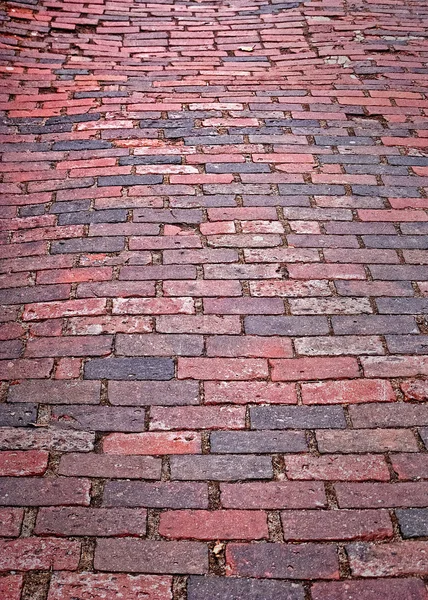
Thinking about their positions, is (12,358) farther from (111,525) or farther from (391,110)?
(391,110)

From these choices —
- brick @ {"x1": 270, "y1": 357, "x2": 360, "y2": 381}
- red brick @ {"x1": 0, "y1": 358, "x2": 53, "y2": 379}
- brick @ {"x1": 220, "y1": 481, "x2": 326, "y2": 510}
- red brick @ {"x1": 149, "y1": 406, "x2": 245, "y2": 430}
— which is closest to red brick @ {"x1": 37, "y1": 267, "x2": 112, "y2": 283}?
red brick @ {"x1": 0, "y1": 358, "x2": 53, "y2": 379}

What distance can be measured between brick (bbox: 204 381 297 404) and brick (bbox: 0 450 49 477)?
1.68 feet

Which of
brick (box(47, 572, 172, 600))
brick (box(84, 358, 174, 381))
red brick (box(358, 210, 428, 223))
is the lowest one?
brick (box(47, 572, 172, 600))

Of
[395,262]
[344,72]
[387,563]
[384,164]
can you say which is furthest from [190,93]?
[387,563]

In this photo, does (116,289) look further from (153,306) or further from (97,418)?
(97,418)

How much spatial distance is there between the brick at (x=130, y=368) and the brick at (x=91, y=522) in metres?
0.44

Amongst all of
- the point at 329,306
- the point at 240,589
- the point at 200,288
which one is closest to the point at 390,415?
the point at 329,306

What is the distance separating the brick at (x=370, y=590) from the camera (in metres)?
1.44

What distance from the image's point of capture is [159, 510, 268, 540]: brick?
Answer: 156cm

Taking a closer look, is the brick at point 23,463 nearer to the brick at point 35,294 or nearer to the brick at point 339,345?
the brick at point 35,294

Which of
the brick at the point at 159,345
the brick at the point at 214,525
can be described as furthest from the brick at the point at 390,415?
the brick at the point at 159,345

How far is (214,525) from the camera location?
1.58 m

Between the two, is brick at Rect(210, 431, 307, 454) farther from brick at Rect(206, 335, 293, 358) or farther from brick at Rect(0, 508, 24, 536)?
brick at Rect(0, 508, 24, 536)

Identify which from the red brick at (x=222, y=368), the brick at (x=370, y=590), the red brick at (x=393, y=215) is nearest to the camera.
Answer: the brick at (x=370, y=590)
